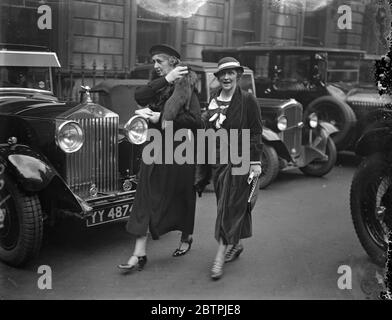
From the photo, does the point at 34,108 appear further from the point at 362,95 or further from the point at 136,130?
the point at 362,95

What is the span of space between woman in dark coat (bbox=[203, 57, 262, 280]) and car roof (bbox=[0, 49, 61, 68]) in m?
2.02

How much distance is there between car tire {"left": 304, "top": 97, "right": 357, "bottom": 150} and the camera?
7.23m

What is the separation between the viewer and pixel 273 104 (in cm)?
649

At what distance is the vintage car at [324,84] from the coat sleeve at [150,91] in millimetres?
3018

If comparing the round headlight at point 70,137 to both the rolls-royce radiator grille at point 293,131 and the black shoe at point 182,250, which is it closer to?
the black shoe at point 182,250

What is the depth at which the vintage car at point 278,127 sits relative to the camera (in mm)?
5043

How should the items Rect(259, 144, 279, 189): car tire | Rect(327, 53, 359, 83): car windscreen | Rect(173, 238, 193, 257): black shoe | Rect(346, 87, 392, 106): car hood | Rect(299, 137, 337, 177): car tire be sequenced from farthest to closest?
Rect(327, 53, 359, 83): car windscreen → Rect(346, 87, 392, 106): car hood → Rect(299, 137, 337, 177): car tire → Rect(259, 144, 279, 189): car tire → Rect(173, 238, 193, 257): black shoe

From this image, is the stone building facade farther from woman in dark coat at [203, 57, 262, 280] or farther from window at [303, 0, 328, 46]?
woman in dark coat at [203, 57, 262, 280]

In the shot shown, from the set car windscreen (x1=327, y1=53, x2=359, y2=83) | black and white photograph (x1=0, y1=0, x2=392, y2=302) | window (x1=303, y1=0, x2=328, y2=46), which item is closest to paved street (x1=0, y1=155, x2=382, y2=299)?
black and white photograph (x1=0, y1=0, x2=392, y2=302)

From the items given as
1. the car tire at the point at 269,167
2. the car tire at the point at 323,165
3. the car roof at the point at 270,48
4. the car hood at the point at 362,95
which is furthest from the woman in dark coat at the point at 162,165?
the car hood at the point at 362,95

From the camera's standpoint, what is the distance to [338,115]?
741cm

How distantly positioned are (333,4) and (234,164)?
240 cm

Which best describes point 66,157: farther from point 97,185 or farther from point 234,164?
point 234,164

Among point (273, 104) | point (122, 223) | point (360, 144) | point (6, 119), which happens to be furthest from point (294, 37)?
point (6, 119)
